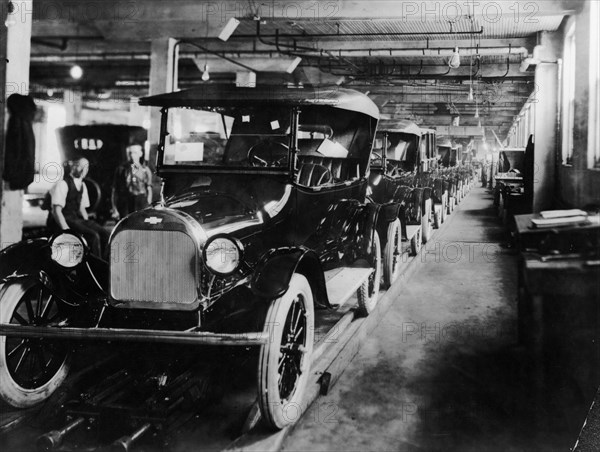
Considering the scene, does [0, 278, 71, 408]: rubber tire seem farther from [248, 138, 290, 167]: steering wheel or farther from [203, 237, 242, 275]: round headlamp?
[248, 138, 290, 167]: steering wheel

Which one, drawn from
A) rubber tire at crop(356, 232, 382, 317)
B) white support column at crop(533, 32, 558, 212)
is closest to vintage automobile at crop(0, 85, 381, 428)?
rubber tire at crop(356, 232, 382, 317)

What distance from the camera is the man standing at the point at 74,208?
5.10m

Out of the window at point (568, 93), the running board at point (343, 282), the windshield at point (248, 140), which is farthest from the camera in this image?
the window at point (568, 93)

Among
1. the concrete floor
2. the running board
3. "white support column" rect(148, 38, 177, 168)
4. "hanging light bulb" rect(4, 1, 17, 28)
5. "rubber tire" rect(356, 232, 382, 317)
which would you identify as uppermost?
"white support column" rect(148, 38, 177, 168)

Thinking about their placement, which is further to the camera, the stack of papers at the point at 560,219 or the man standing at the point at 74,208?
the man standing at the point at 74,208

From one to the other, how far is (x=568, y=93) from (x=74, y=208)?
8585 mm

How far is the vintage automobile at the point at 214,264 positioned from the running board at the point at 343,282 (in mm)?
17

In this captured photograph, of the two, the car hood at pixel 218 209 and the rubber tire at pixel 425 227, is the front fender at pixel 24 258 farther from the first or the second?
the rubber tire at pixel 425 227

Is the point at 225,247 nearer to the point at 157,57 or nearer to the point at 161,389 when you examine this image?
the point at 161,389

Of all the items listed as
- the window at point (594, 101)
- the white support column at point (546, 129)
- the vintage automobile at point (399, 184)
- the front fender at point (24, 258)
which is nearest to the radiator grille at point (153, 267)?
the front fender at point (24, 258)

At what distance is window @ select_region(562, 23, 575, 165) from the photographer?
9.16m

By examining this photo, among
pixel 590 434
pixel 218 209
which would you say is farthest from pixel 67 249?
pixel 590 434

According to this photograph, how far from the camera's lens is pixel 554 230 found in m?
2.55

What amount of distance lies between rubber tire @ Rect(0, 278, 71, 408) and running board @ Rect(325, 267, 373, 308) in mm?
1784
